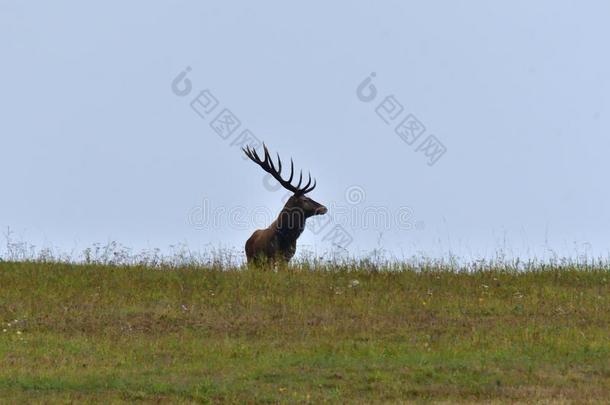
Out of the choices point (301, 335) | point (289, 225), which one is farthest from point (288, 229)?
point (301, 335)

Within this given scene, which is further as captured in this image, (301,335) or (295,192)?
(295,192)

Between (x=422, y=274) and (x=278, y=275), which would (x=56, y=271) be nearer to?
(x=278, y=275)

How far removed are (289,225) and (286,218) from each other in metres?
0.14

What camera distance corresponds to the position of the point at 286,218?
1928 cm

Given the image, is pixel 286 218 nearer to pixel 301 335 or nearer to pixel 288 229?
pixel 288 229

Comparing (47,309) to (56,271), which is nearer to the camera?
(47,309)

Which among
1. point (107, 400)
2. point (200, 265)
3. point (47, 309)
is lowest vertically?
point (107, 400)

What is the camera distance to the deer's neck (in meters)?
19.3

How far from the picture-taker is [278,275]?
16.0 meters

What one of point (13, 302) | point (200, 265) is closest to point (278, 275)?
point (200, 265)

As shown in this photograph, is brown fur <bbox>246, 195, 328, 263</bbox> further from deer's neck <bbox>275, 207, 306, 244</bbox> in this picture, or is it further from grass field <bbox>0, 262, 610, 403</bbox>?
grass field <bbox>0, 262, 610, 403</bbox>

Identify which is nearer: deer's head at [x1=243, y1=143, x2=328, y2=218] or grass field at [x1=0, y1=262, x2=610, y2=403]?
grass field at [x1=0, y1=262, x2=610, y2=403]

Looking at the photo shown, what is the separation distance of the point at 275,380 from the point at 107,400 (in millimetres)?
1635

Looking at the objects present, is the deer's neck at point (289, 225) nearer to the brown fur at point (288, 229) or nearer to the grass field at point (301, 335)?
the brown fur at point (288, 229)
